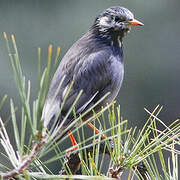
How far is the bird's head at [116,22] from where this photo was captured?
377cm

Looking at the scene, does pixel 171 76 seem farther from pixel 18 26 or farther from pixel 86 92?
pixel 86 92

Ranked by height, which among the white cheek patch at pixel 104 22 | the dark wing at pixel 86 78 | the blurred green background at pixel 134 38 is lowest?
the blurred green background at pixel 134 38

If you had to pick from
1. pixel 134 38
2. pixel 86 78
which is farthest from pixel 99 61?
pixel 134 38

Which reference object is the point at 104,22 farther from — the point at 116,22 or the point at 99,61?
the point at 99,61

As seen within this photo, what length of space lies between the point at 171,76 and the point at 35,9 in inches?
109

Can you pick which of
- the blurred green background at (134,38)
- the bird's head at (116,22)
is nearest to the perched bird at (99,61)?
the bird's head at (116,22)

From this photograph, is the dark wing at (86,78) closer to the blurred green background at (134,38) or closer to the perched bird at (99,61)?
the perched bird at (99,61)

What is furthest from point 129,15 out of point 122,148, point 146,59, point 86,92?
point 146,59

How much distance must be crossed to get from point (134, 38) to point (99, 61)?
5.44m

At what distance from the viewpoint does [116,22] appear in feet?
12.7

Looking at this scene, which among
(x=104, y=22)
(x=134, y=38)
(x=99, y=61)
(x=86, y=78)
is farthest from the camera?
(x=134, y=38)

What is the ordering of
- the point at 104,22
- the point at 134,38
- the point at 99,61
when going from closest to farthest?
the point at 99,61
the point at 104,22
the point at 134,38

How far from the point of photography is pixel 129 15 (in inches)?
148

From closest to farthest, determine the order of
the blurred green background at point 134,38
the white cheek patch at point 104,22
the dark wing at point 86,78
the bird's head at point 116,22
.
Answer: the dark wing at point 86,78 < the bird's head at point 116,22 < the white cheek patch at point 104,22 < the blurred green background at point 134,38
